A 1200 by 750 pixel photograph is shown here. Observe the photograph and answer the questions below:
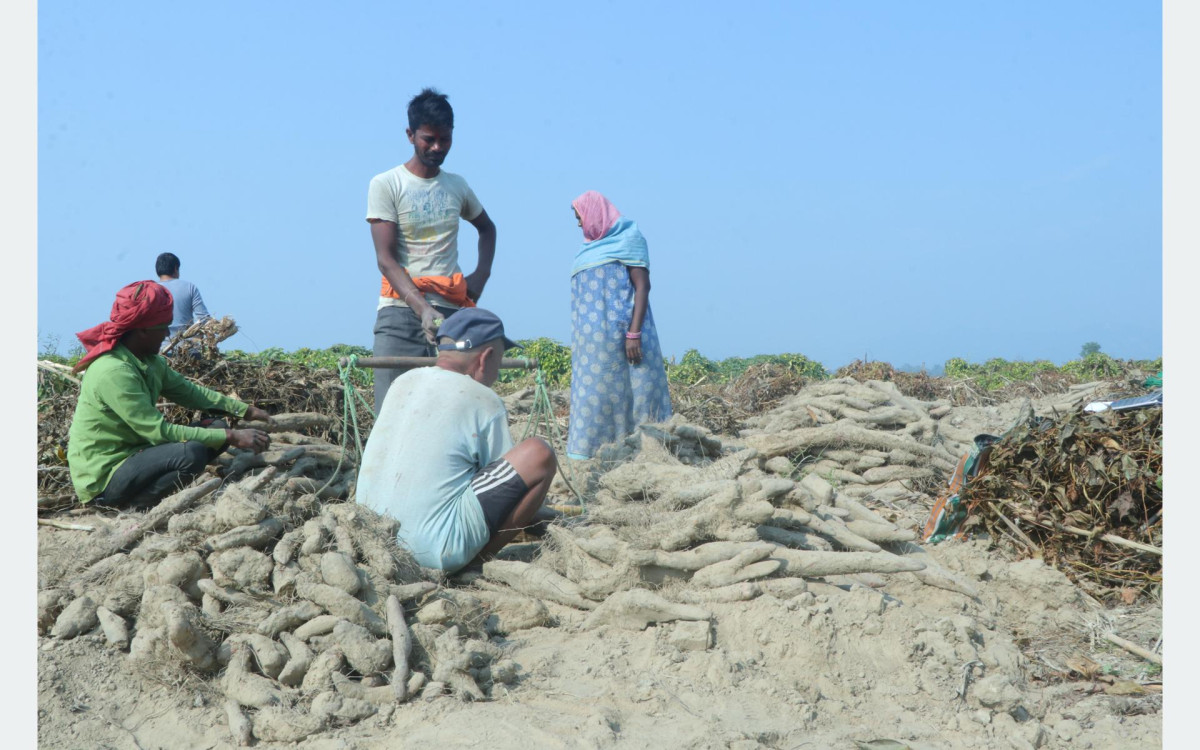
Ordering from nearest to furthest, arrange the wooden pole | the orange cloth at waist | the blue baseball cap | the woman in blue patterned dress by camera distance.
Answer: the blue baseball cap, the wooden pole, the orange cloth at waist, the woman in blue patterned dress

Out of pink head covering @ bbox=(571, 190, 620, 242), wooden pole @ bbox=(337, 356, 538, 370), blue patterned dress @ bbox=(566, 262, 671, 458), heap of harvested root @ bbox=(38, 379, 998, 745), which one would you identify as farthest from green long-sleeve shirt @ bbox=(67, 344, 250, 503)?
pink head covering @ bbox=(571, 190, 620, 242)

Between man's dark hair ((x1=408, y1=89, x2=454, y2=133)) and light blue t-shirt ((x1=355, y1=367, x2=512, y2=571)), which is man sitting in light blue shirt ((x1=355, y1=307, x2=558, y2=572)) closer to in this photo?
light blue t-shirt ((x1=355, y1=367, x2=512, y2=571))

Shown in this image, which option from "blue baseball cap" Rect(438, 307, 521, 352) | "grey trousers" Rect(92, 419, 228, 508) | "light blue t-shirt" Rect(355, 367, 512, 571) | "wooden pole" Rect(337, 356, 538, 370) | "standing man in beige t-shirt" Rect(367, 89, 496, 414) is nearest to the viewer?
"light blue t-shirt" Rect(355, 367, 512, 571)

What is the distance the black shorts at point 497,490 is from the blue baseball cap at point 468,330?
1.71ft

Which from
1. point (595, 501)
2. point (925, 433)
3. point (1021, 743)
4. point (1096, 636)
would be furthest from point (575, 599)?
point (925, 433)

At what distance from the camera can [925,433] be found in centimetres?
728

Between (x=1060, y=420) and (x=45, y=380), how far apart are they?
6233 millimetres

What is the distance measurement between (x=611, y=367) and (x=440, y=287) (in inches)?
62.6

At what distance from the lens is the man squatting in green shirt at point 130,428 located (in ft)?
14.7

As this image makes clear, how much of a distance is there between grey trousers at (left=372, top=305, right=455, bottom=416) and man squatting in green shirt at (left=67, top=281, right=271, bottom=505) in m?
0.76

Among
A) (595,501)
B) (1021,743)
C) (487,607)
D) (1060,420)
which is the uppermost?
(1060,420)

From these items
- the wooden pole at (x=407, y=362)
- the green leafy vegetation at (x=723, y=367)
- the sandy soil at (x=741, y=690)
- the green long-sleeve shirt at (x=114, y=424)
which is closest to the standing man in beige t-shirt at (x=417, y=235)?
the wooden pole at (x=407, y=362)

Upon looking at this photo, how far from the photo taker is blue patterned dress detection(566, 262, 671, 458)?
20.5 ft

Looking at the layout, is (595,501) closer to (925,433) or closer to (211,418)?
(211,418)
